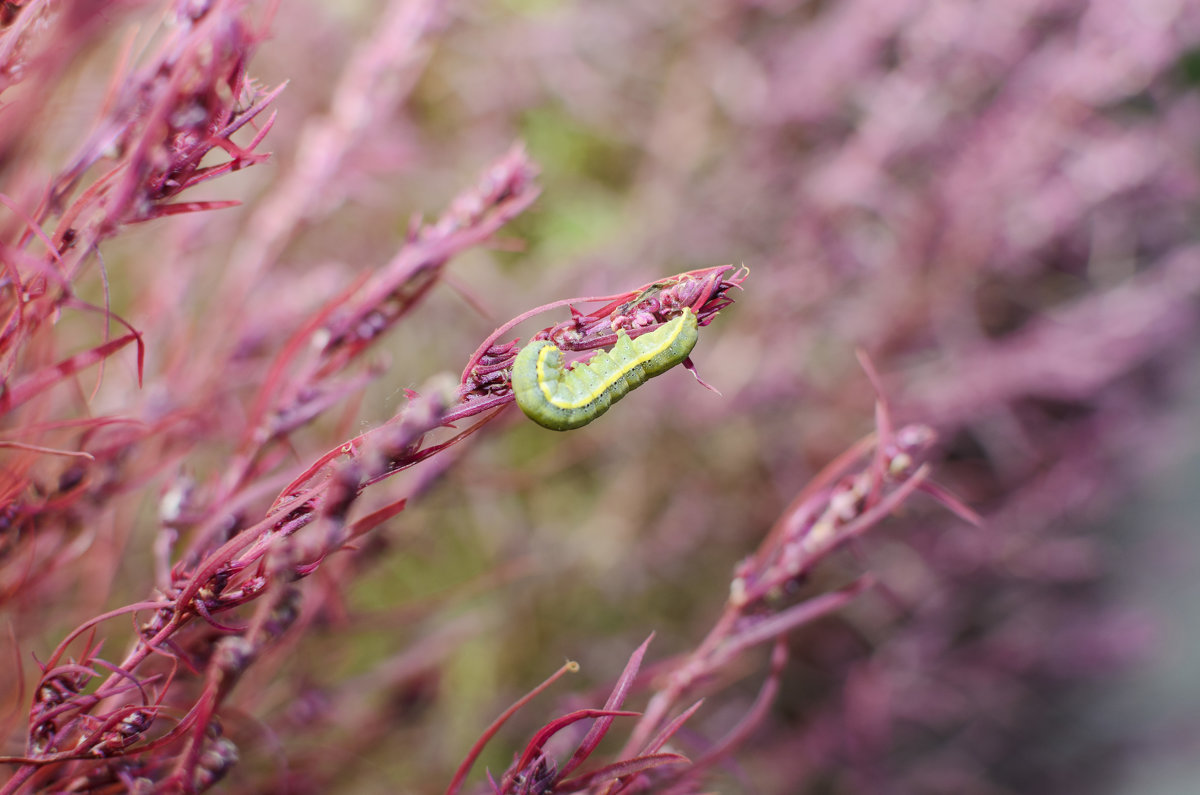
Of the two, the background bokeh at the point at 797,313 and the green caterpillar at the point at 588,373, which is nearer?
the green caterpillar at the point at 588,373

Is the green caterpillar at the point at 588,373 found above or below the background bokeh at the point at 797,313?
above

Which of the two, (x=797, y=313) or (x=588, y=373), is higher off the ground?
(x=588, y=373)

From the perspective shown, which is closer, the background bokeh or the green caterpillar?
the green caterpillar

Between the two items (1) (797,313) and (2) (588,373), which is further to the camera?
(1) (797,313)

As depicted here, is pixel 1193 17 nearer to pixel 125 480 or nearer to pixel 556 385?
pixel 556 385
